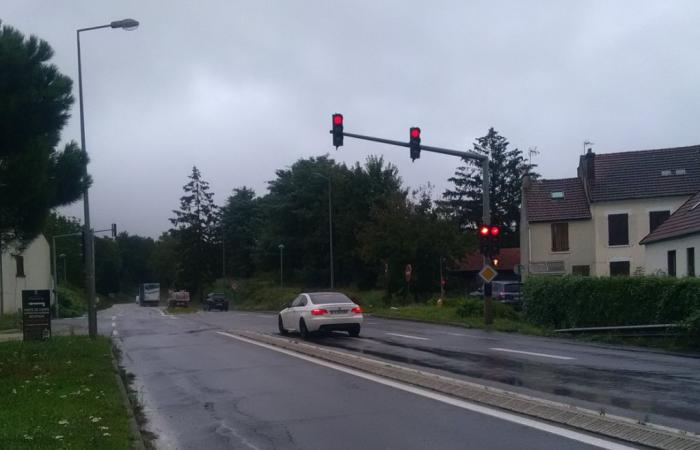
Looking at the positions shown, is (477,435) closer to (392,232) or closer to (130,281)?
(392,232)

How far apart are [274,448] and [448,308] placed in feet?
94.5

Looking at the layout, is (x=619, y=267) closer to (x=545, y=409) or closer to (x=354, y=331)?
(x=354, y=331)

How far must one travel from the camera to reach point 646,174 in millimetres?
47031

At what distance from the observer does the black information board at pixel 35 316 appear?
72.9 feet

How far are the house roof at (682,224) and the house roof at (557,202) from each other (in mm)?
12253

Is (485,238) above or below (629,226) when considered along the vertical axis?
below

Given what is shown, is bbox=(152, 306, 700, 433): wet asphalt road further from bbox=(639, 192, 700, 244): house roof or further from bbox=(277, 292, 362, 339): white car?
bbox=(639, 192, 700, 244): house roof

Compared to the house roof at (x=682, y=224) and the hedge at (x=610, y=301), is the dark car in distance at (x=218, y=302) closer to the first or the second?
the house roof at (x=682, y=224)

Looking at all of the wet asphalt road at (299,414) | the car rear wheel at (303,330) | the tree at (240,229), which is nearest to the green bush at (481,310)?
the car rear wheel at (303,330)

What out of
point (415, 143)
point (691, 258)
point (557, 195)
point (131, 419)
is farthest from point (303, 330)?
point (557, 195)

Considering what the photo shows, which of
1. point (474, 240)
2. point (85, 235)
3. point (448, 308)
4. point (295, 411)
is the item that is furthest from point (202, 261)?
point (295, 411)

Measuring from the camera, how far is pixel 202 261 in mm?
95688

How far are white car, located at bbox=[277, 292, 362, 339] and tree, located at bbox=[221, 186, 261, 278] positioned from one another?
223ft

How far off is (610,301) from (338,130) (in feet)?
32.0
